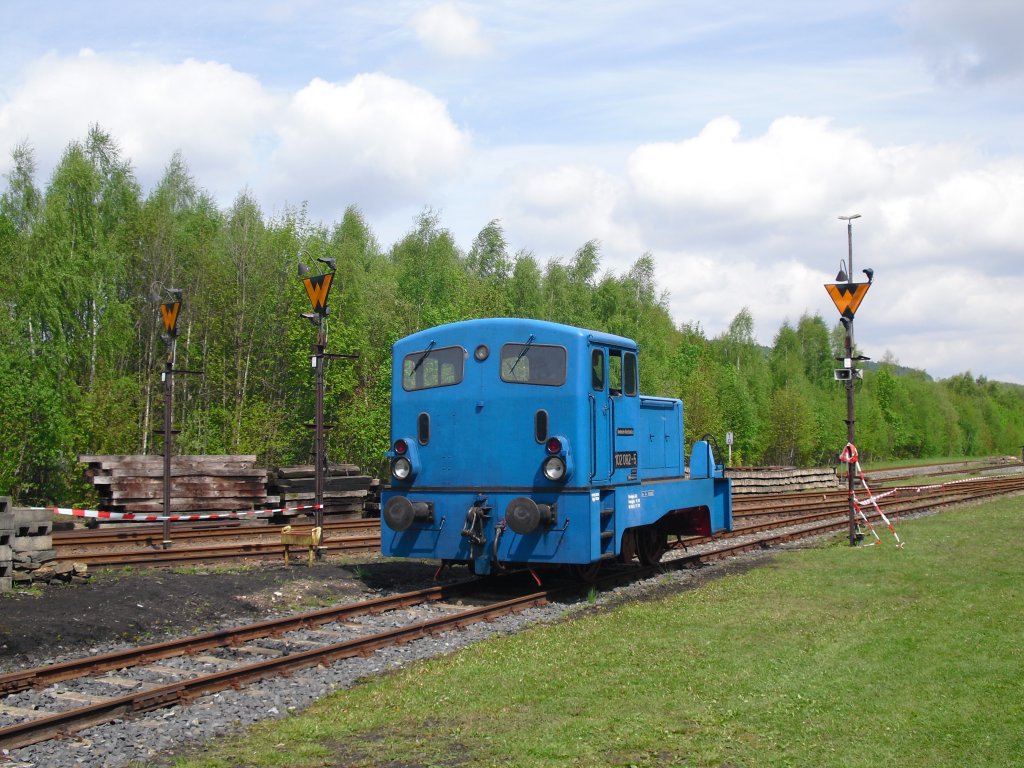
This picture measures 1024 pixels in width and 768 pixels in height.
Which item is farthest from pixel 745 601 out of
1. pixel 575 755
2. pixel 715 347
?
pixel 715 347

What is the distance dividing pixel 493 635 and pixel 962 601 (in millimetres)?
5482

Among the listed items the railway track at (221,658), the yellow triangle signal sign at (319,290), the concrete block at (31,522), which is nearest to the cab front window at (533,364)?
the railway track at (221,658)

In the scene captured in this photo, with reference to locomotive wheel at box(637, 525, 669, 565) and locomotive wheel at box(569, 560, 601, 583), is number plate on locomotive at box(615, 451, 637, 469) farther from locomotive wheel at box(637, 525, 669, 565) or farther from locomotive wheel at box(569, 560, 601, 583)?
locomotive wheel at box(637, 525, 669, 565)

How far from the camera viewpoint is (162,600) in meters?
11.4

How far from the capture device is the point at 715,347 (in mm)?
83812

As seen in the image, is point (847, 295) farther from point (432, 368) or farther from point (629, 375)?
point (432, 368)

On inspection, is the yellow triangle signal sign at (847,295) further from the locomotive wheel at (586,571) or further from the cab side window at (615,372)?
the locomotive wheel at (586,571)

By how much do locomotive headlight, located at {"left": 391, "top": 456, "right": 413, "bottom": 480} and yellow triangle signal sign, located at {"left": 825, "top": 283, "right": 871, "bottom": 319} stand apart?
8.97 meters

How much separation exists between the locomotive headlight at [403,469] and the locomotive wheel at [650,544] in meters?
4.08

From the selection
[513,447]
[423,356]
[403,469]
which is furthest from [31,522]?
[513,447]

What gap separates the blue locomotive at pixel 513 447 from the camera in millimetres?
11836

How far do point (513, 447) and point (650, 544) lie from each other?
4.18 m

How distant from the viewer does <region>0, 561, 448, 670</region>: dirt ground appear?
9562 millimetres

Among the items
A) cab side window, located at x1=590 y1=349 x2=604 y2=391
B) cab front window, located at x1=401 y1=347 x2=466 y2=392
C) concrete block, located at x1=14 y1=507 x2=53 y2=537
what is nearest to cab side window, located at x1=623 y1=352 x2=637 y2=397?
cab side window, located at x1=590 y1=349 x2=604 y2=391
